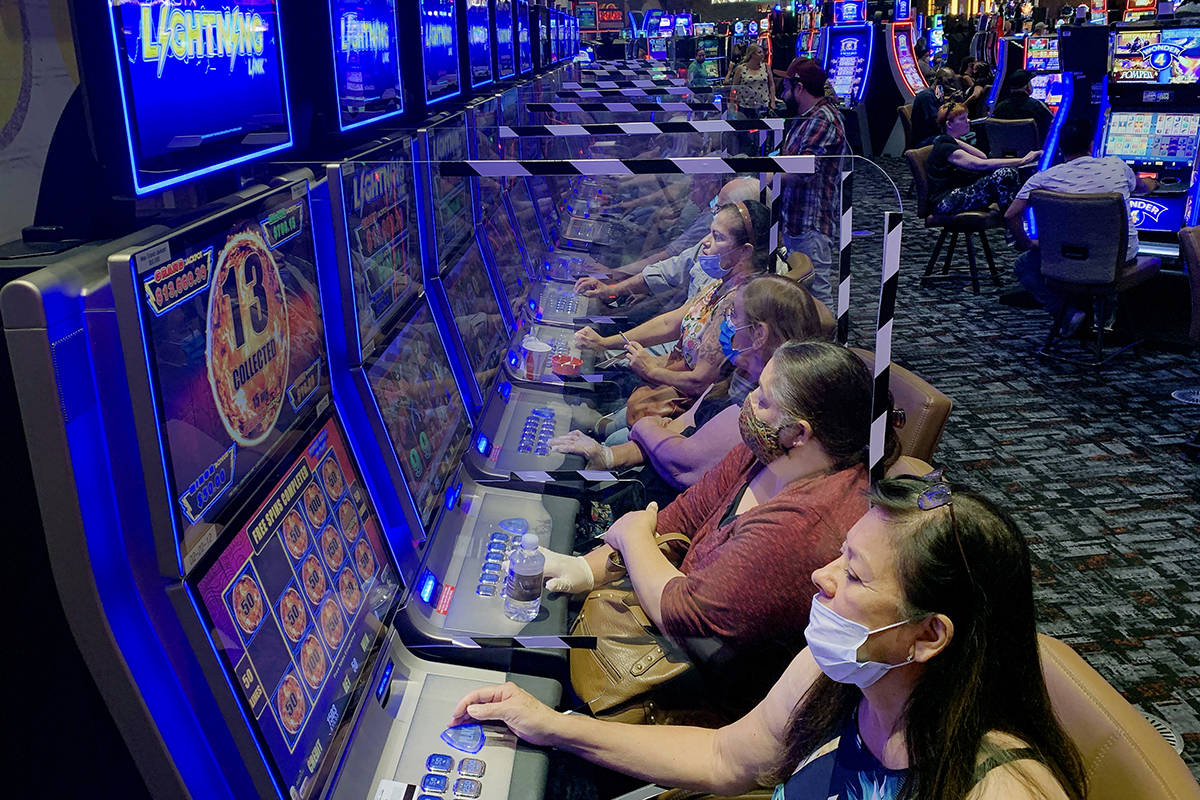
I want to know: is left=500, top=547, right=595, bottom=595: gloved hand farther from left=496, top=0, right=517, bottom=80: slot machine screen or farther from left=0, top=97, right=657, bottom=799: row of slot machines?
left=496, top=0, right=517, bottom=80: slot machine screen

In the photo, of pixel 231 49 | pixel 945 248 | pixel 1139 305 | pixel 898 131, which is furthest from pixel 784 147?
pixel 898 131

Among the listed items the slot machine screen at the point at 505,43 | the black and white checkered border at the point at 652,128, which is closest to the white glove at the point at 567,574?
the black and white checkered border at the point at 652,128

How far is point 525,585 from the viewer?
2.03 meters

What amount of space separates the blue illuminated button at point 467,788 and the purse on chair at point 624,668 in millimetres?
363

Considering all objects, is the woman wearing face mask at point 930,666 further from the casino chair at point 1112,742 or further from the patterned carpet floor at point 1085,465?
the patterned carpet floor at point 1085,465

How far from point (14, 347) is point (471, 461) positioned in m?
1.59

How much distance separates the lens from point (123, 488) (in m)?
1.15

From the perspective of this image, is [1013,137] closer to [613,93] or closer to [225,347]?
[613,93]

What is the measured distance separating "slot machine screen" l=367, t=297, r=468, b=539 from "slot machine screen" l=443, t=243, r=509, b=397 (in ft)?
0.81

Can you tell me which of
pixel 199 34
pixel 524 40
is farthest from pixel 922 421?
pixel 524 40

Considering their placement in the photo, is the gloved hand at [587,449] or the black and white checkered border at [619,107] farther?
the black and white checkered border at [619,107]

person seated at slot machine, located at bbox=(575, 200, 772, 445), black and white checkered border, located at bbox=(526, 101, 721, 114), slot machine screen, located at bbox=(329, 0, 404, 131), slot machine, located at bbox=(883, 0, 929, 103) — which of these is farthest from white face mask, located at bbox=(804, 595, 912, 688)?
slot machine, located at bbox=(883, 0, 929, 103)

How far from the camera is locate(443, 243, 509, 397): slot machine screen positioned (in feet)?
9.46

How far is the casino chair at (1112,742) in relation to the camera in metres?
1.24
